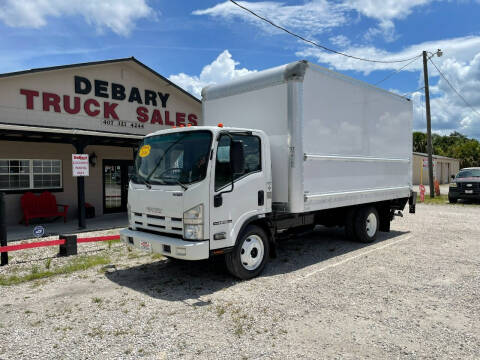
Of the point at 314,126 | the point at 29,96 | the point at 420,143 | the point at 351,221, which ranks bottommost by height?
the point at 351,221

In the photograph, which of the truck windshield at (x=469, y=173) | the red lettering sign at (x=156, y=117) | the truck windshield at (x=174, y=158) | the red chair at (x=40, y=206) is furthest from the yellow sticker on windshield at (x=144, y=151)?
the truck windshield at (x=469, y=173)

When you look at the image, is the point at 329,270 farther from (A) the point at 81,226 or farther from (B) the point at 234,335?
(A) the point at 81,226

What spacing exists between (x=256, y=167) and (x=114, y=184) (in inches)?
396

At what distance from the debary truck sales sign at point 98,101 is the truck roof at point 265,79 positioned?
290 inches

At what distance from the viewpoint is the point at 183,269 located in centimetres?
640

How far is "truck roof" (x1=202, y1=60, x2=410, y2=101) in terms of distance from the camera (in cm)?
590

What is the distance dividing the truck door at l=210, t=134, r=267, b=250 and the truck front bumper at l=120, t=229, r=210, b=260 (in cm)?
22

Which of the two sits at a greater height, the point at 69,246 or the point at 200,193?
the point at 200,193

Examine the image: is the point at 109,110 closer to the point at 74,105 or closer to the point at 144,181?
the point at 74,105

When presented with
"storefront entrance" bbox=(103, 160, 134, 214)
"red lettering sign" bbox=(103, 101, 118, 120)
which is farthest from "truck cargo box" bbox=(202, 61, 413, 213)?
"storefront entrance" bbox=(103, 160, 134, 214)

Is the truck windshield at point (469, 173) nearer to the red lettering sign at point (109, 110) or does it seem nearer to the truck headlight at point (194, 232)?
the red lettering sign at point (109, 110)

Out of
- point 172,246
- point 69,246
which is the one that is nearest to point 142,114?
point 69,246

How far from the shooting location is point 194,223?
16.1ft

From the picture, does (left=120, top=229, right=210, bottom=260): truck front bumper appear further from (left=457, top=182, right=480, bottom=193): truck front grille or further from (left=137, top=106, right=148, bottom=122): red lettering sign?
(left=457, top=182, right=480, bottom=193): truck front grille
